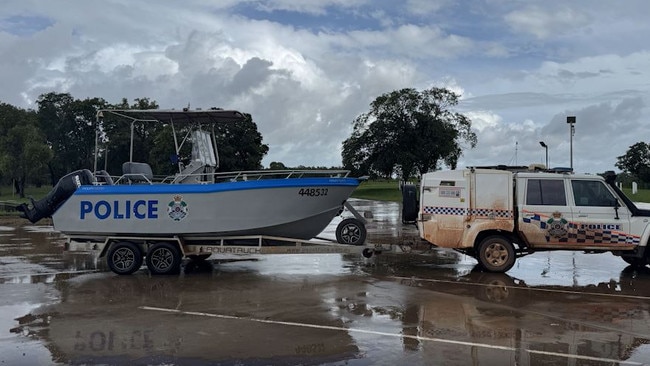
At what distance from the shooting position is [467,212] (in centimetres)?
1117

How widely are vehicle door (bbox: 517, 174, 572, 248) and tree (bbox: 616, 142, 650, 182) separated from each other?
84250 millimetres

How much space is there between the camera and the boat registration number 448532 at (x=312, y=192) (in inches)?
433

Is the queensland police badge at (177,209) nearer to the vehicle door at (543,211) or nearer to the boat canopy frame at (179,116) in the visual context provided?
the boat canopy frame at (179,116)

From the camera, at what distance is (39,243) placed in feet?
56.3

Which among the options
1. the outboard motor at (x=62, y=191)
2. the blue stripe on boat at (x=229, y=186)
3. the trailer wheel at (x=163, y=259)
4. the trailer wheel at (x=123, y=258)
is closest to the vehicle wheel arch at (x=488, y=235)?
the blue stripe on boat at (x=229, y=186)

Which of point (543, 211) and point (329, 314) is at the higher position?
point (543, 211)

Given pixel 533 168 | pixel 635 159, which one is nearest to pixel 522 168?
pixel 533 168

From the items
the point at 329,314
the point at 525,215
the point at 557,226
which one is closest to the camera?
the point at 329,314

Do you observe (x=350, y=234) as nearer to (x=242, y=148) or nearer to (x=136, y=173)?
(x=136, y=173)

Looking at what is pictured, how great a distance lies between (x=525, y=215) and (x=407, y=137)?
46.2 m

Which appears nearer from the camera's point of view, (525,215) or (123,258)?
(525,215)

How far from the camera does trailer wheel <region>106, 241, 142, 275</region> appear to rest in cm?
1133

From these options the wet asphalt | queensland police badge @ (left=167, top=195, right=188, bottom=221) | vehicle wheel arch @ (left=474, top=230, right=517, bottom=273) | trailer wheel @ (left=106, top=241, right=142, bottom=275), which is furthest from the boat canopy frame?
vehicle wheel arch @ (left=474, top=230, right=517, bottom=273)

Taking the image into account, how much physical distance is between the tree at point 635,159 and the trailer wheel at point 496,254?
278ft
